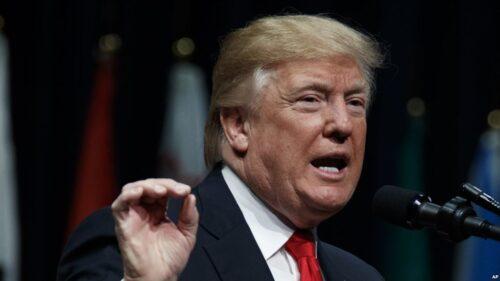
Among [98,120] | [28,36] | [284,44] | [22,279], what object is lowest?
[22,279]

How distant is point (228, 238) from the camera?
2.37m

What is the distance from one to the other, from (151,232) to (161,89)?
2.63 m

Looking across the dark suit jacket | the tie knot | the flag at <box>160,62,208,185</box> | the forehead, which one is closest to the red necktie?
the tie knot

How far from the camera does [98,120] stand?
4.52 meters

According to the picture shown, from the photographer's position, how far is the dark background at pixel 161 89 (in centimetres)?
438

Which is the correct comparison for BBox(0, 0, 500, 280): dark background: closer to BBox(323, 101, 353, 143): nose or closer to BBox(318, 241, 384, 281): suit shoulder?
BBox(318, 241, 384, 281): suit shoulder

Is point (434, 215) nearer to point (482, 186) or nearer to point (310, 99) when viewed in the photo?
point (310, 99)

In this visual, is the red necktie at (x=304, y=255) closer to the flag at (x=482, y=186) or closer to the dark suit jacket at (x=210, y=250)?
the dark suit jacket at (x=210, y=250)

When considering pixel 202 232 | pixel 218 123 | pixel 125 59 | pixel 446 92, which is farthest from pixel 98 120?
pixel 202 232

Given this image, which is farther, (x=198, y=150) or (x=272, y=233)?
(x=198, y=150)

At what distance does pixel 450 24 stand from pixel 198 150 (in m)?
1.20

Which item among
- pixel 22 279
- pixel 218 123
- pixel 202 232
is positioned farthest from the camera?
pixel 22 279

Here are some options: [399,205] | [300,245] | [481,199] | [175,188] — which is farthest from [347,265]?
[175,188]

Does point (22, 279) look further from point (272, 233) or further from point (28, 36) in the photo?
point (272, 233)
